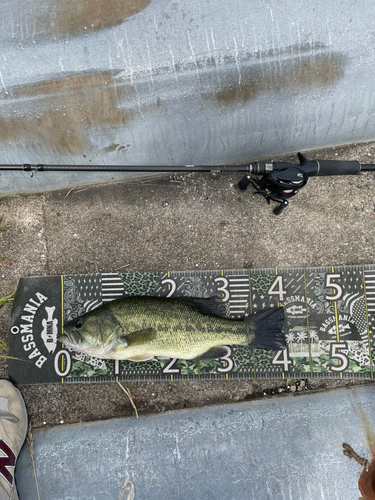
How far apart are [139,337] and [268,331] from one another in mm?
1124

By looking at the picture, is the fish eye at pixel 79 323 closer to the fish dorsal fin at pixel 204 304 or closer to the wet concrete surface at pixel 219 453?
the fish dorsal fin at pixel 204 304

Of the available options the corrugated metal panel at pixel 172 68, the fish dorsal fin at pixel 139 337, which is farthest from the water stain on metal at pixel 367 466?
the corrugated metal panel at pixel 172 68

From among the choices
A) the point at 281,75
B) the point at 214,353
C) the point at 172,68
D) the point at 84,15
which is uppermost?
the point at 84,15

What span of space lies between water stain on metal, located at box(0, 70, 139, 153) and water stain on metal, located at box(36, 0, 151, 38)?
0.34 m

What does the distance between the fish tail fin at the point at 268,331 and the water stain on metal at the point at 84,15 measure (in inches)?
104

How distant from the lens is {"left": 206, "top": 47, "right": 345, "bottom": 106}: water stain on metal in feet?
8.31

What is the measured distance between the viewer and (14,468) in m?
3.00

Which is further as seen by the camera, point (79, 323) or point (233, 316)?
point (233, 316)

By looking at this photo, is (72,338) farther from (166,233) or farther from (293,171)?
(293,171)

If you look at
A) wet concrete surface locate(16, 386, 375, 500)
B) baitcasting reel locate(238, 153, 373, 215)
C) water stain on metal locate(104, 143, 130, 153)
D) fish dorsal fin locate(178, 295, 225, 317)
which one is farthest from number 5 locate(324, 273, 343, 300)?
water stain on metal locate(104, 143, 130, 153)

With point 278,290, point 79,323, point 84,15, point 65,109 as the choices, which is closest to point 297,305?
point 278,290

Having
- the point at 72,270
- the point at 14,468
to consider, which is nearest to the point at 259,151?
the point at 72,270

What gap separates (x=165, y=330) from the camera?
2.77 metres

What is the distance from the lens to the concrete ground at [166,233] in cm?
320
